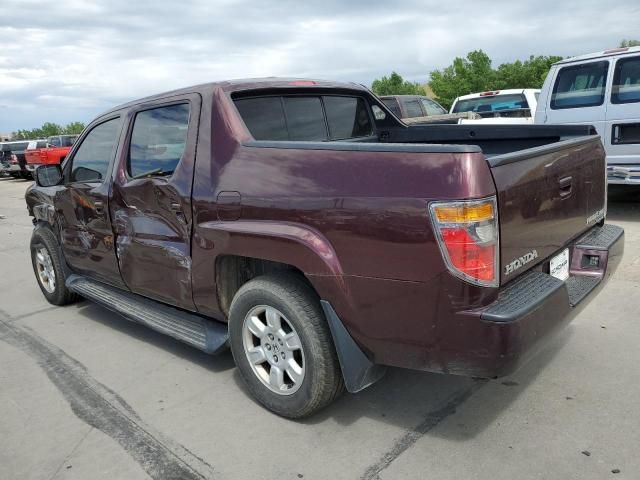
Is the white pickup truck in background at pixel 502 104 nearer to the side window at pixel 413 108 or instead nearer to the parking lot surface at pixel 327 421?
the side window at pixel 413 108

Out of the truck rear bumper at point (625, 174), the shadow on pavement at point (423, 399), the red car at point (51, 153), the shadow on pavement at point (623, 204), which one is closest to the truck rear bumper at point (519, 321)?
the shadow on pavement at point (423, 399)

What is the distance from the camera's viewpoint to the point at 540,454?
272 centimetres

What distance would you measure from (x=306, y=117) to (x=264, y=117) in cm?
42

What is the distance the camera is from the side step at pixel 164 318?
3.54 m

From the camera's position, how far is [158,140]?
12.8 feet

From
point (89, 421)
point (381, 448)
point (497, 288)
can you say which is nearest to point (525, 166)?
point (497, 288)

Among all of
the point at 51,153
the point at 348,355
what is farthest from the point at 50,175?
the point at 51,153

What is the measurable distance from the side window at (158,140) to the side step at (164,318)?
0.96 metres

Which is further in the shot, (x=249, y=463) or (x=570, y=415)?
(x=570, y=415)

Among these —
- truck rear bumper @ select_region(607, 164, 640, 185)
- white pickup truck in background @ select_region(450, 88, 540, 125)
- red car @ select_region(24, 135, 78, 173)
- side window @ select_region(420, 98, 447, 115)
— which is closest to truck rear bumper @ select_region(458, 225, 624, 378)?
truck rear bumper @ select_region(607, 164, 640, 185)

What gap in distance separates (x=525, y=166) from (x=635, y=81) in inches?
232

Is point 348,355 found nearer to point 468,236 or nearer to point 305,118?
point 468,236

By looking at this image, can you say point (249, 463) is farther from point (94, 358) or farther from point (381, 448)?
point (94, 358)

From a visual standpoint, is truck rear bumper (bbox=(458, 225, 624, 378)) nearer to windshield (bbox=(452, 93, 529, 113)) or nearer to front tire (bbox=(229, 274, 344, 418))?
front tire (bbox=(229, 274, 344, 418))
